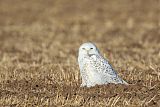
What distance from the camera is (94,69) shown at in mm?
9156

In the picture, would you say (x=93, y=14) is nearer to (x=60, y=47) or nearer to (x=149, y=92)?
(x=60, y=47)

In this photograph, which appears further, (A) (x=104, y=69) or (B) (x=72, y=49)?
(B) (x=72, y=49)

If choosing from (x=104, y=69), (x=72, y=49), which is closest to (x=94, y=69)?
(x=104, y=69)

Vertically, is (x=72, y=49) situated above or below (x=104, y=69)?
below

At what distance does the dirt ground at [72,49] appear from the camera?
859 centimetres

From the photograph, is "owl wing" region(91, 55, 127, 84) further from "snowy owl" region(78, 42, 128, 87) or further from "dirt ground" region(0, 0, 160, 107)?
"dirt ground" region(0, 0, 160, 107)

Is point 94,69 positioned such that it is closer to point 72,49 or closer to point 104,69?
point 104,69

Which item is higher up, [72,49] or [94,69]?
[94,69]

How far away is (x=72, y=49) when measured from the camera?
57.3ft

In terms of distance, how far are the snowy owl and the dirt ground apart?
0.53 feet

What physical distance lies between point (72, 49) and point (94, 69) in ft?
27.3

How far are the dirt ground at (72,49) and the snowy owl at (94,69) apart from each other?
0.53ft

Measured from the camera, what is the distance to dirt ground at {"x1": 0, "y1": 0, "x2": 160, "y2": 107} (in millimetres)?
8586

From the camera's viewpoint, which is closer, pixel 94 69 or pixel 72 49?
pixel 94 69
